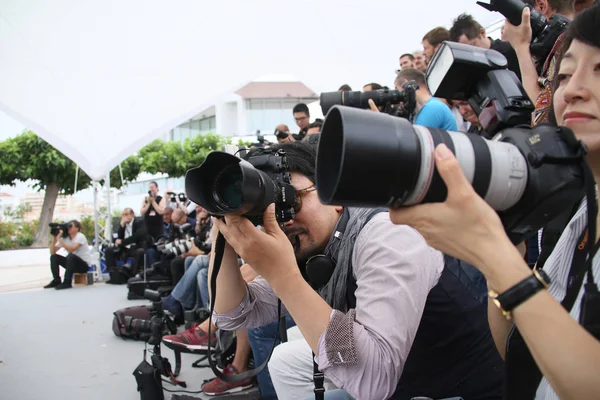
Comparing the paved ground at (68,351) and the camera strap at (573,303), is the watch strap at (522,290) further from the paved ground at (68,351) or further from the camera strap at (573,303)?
the paved ground at (68,351)

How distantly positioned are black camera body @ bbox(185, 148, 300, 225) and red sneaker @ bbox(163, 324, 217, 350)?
1.91 m

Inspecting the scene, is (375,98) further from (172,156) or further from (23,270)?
(172,156)

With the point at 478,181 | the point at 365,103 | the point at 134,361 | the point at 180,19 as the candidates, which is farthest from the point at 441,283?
the point at 180,19

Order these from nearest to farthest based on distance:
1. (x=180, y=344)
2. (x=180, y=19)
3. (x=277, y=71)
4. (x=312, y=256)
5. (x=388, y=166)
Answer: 1. (x=388, y=166)
2. (x=312, y=256)
3. (x=180, y=344)
4. (x=180, y=19)
5. (x=277, y=71)

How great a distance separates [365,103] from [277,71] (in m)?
4.37

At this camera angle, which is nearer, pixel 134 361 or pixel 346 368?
pixel 346 368

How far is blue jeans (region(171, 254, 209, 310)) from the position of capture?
13.3 ft

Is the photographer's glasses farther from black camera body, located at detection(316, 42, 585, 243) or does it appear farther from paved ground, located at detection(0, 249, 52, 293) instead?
paved ground, located at detection(0, 249, 52, 293)

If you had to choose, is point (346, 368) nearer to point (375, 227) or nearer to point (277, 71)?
point (375, 227)

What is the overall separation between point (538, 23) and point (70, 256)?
6956 mm

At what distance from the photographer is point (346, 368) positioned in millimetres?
1017

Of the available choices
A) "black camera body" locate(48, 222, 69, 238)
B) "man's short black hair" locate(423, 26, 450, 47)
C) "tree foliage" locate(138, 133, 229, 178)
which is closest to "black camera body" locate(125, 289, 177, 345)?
"man's short black hair" locate(423, 26, 450, 47)

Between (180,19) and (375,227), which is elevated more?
(180,19)

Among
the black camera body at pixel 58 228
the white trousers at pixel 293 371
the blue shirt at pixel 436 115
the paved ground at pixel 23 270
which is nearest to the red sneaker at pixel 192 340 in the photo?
the white trousers at pixel 293 371
